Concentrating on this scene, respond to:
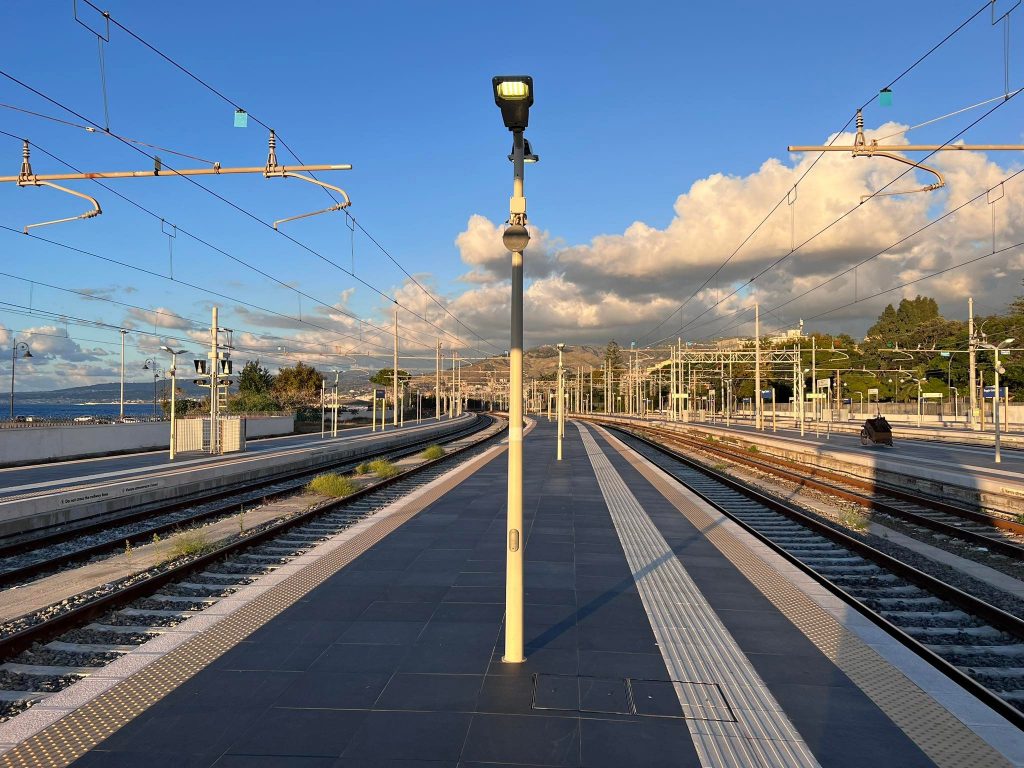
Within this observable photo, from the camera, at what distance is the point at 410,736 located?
4523mm

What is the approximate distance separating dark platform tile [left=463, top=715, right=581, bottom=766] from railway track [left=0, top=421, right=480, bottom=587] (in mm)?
8239

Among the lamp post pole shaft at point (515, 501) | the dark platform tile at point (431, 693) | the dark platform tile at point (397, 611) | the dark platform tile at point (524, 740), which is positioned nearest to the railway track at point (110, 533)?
the dark platform tile at point (397, 611)

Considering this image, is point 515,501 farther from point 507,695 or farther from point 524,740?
point 524,740

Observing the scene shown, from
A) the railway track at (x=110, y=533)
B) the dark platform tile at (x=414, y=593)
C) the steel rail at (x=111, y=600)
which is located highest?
the dark platform tile at (x=414, y=593)

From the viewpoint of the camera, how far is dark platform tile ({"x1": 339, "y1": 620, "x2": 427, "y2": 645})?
6363 mm

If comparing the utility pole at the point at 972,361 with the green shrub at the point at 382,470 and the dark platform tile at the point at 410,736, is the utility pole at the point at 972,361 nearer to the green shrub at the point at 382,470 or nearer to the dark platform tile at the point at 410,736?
A: the green shrub at the point at 382,470

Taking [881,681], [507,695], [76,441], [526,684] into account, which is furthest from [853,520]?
[76,441]

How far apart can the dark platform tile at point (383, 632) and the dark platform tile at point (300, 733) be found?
4.76 feet

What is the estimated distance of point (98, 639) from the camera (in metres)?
7.09

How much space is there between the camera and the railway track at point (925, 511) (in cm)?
1294

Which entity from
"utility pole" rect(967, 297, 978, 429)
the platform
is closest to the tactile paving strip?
the platform

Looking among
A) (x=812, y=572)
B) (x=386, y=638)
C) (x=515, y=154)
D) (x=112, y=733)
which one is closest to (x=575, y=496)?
(x=812, y=572)

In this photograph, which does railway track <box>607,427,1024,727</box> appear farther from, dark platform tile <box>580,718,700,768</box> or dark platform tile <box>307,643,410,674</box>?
dark platform tile <box>307,643,410,674</box>

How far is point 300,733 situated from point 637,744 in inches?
84.9
